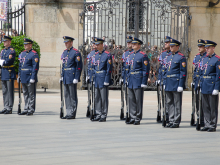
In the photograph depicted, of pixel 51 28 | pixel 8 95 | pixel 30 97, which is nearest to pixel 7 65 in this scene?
pixel 8 95

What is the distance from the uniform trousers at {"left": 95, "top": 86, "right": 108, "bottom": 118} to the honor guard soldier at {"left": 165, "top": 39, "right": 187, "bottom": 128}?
4.89 ft

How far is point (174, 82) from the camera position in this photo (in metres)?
8.92

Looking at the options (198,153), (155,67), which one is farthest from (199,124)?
(155,67)

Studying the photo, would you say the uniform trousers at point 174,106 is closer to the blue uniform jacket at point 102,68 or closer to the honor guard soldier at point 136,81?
the honor guard soldier at point 136,81

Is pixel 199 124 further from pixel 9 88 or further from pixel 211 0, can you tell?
pixel 211 0

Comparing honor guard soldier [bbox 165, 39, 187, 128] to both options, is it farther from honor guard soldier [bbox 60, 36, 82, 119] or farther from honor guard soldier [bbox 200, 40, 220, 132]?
honor guard soldier [bbox 60, 36, 82, 119]

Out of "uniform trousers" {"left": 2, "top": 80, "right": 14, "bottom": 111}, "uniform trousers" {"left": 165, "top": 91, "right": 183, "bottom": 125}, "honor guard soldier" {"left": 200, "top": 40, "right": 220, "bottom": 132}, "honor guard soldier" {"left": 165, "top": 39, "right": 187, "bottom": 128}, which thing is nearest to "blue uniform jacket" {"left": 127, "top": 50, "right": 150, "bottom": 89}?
"honor guard soldier" {"left": 165, "top": 39, "right": 187, "bottom": 128}

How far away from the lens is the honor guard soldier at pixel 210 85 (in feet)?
27.5

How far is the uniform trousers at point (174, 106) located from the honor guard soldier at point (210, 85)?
54 centimetres

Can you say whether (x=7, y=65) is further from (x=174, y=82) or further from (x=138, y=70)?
(x=174, y=82)

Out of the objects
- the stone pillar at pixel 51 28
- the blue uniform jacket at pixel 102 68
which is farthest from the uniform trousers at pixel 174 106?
the stone pillar at pixel 51 28

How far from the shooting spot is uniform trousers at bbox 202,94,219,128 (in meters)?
8.47

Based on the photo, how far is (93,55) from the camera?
10.2 meters

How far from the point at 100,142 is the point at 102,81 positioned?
3.02m
